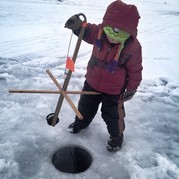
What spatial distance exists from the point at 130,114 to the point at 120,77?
42.6 inches

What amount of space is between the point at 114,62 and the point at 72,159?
1078mm

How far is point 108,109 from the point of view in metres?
2.67

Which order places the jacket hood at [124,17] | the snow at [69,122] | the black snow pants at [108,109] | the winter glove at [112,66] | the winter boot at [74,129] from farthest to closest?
the winter boot at [74,129] < the black snow pants at [108,109] < the snow at [69,122] < the winter glove at [112,66] < the jacket hood at [124,17]

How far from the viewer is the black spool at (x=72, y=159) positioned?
2.58 meters

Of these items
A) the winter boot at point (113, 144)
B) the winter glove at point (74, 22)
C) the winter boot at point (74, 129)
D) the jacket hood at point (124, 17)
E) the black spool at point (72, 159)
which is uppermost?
the jacket hood at point (124, 17)

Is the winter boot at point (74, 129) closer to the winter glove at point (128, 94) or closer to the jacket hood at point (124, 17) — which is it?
the winter glove at point (128, 94)

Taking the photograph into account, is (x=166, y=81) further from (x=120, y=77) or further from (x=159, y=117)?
(x=120, y=77)

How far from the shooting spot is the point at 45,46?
5.68 meters

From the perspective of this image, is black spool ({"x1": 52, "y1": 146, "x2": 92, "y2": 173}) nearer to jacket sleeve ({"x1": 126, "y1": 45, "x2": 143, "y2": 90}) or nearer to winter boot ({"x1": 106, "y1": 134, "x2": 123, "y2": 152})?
winter boot ({"x1": 106, "y1": 134, "x2": 123, "y2": 152})

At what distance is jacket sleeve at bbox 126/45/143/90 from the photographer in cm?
240

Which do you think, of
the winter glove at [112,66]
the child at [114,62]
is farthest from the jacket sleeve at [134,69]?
the winter glove at [112,66]

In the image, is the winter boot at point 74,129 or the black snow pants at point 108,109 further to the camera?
the winter boot at point 74,129

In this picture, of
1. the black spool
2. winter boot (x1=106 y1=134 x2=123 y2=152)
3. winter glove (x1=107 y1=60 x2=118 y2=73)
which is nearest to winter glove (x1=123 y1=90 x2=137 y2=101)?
winter glove (x1=107 y1=60 x2=118 y2=73)

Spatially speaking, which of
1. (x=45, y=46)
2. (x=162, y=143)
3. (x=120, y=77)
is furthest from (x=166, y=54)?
(x=120, y=77)
